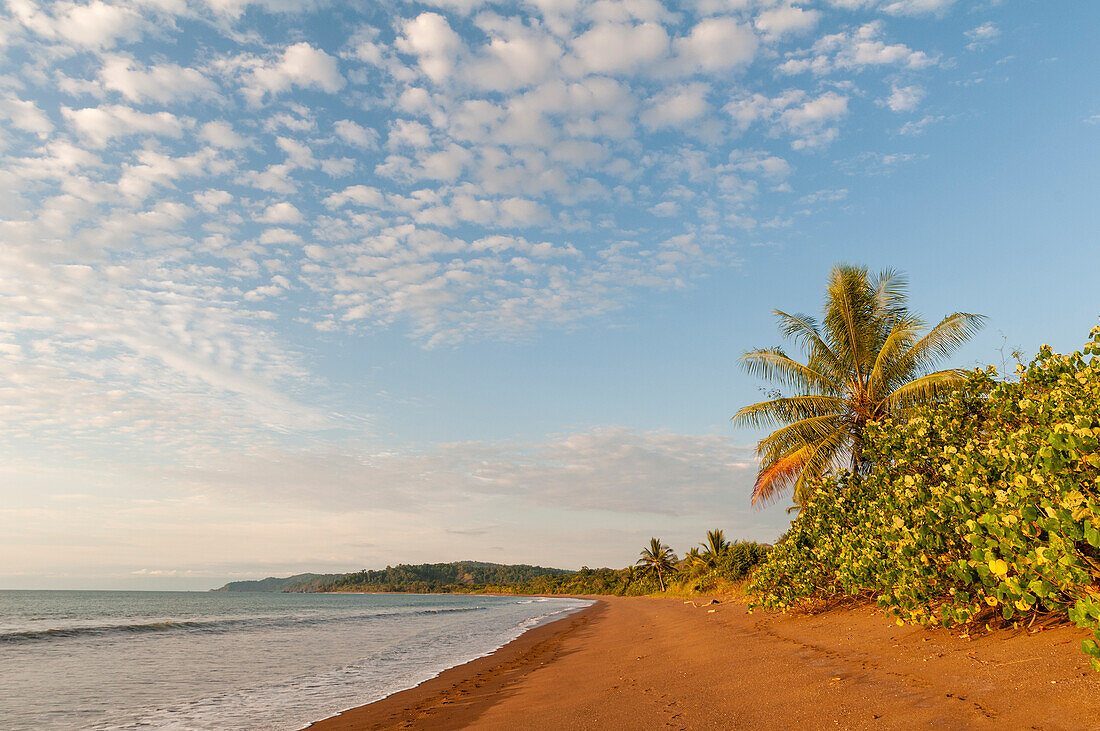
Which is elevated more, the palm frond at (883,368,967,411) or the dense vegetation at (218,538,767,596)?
the palm frond at (883,368,967,411)

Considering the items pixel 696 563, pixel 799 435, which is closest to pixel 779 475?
pixel 799 435

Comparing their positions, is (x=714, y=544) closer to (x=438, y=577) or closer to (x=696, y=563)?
(x=696, y=563)

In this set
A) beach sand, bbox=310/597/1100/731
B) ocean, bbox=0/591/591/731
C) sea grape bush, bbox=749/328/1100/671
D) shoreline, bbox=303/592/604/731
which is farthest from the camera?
ocean, bbox=0/591/591/731

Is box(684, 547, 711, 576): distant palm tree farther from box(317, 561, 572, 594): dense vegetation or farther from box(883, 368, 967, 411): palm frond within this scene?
box(317, 561, 572, 594): dense vegetation

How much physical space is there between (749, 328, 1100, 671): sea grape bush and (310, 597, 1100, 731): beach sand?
497 mm

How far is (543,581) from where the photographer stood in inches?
5103

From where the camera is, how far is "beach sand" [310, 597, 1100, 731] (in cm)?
486

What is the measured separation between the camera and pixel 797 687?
6547 millimetres

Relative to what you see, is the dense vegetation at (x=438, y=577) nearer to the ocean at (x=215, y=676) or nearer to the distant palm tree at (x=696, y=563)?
the distant palm tree at (x=696, y=563)

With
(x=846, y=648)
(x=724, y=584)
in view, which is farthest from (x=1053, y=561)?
(x=724, y=584)

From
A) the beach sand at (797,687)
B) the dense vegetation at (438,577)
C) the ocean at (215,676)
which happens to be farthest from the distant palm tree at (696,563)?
the dense vegetation at (438,577)

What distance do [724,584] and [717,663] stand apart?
86.8ft

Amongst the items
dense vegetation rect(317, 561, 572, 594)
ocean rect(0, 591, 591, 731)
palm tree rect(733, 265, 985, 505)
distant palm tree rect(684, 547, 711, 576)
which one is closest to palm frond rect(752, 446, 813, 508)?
palm tree rect(733, 265, 985, 505)

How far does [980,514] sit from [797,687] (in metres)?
2.77
